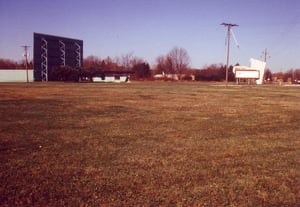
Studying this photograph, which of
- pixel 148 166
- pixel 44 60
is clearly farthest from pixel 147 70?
pixel 148 166

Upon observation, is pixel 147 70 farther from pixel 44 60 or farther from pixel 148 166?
pixel 148 166

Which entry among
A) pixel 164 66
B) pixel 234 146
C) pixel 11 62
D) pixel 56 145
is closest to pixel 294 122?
pixel 234 146

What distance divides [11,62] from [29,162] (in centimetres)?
16984

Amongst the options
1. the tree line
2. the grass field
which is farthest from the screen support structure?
the grass field

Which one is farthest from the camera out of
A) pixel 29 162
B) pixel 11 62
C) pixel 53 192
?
pixel 11 62

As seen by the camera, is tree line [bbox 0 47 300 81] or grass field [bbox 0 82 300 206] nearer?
grass field [bbox 0 82 300 206]

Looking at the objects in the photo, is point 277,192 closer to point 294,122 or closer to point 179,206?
point 179,206

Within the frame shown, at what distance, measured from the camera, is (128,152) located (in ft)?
24.9

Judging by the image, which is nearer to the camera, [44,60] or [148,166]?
[148,166]

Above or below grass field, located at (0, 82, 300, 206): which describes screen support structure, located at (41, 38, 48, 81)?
above

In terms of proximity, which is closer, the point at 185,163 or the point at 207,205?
the point at 207,205

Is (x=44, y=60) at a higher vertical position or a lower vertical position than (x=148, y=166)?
higher

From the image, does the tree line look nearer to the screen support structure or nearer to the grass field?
the screen support structure

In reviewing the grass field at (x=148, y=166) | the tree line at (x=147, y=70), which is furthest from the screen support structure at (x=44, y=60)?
the grass field at (x=148, y=166)
